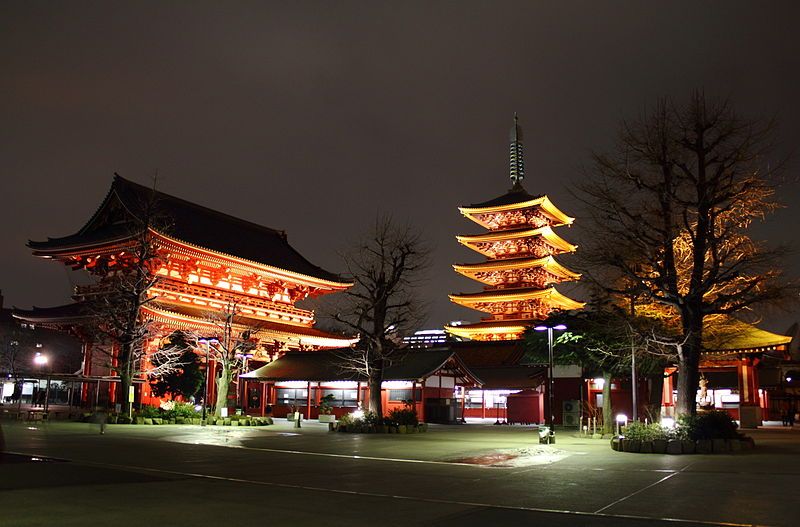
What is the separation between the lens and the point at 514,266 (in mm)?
56156

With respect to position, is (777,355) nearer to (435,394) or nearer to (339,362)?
(435,394)

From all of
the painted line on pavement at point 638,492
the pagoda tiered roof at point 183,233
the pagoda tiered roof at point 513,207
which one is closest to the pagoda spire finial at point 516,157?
the pagoda tiered roof at point 513,207

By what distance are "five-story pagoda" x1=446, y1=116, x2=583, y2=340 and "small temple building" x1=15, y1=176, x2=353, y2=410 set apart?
12620mm

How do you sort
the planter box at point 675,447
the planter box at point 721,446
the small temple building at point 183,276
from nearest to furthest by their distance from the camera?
1. the planter box at point 675,447
2. the planter box at point 721,446
3. the small temple building at point 183,276

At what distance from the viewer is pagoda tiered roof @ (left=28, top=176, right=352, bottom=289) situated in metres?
41.2

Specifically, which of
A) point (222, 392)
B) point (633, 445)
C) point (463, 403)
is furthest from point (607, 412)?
point (222, 392)

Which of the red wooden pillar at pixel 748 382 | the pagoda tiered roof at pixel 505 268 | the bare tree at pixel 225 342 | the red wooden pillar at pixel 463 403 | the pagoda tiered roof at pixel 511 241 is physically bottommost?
the red wooden pillar at pixel 463 403

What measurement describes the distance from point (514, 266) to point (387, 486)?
146 feet

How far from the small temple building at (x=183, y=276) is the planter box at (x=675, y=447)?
25551mm

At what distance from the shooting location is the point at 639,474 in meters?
14.4

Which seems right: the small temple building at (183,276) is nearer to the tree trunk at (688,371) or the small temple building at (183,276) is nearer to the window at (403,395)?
the window at (403,395)

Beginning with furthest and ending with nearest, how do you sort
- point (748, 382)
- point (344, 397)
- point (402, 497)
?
point (344, 397), point (748, 382), point (402, 497)

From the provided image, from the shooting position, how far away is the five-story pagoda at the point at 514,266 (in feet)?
183

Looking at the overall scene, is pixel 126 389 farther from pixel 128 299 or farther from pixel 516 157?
pixel 516 157
